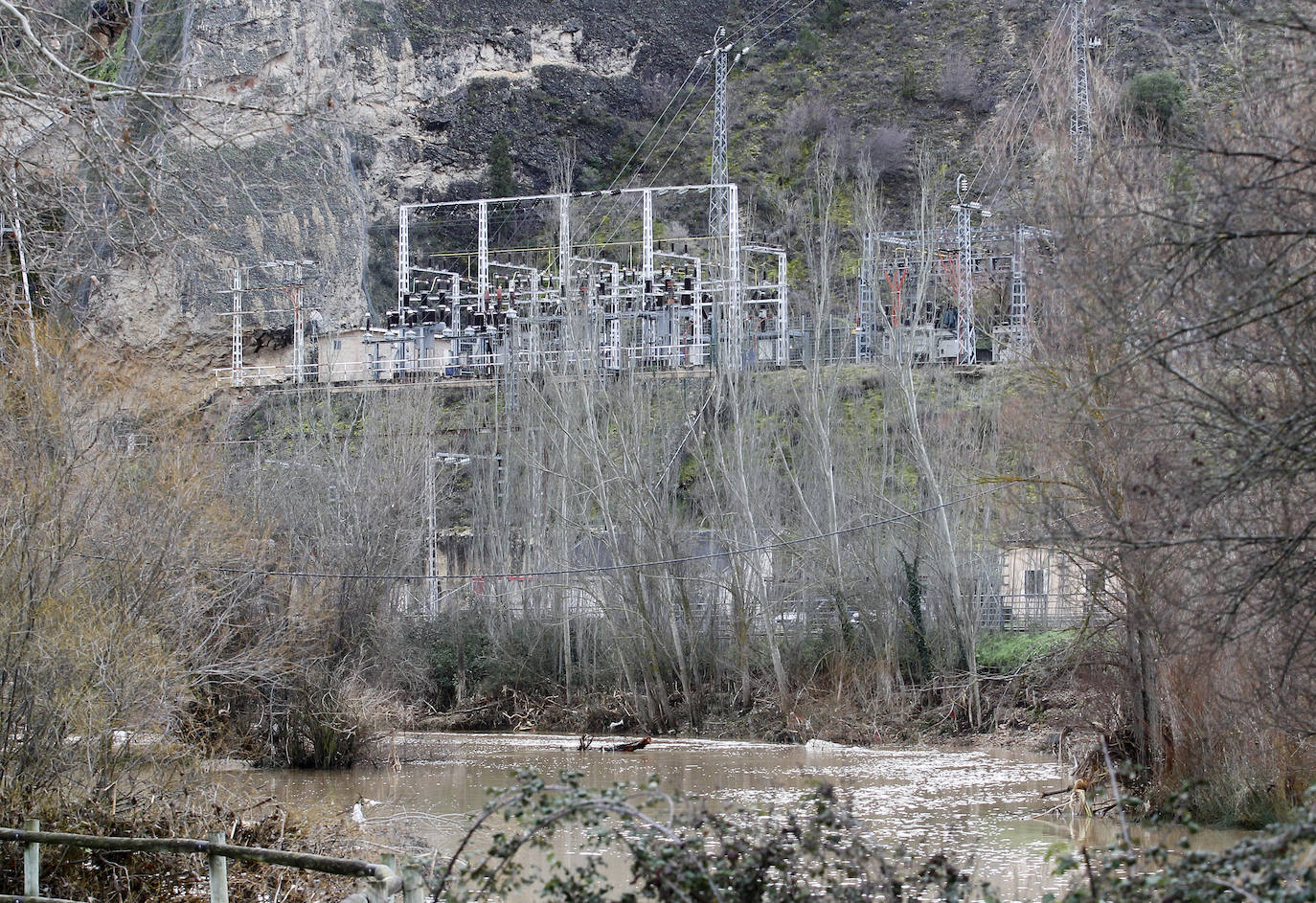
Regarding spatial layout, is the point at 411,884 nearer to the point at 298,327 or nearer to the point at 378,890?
the point at 378,890

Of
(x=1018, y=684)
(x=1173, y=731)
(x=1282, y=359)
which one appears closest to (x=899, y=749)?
(x=1018, y=684)

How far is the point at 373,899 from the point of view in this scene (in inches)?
284

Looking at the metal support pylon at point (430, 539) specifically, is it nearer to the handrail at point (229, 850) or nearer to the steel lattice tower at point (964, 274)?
the steel lattice tower at point (964, 274)

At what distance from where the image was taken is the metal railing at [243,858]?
7.14 metres

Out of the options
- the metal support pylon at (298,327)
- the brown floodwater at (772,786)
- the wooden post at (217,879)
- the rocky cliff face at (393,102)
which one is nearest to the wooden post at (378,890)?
the wooden post at (217,879)

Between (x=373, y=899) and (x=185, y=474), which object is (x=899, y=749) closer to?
(x=185, y=474)

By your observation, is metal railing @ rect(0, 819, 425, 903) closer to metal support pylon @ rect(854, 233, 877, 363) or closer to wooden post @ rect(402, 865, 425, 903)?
wooden post @ rect(402, 865, 425, 903)

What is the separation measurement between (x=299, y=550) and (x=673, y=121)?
52.7 metres

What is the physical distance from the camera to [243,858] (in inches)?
322

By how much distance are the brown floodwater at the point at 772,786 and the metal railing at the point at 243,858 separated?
454cm

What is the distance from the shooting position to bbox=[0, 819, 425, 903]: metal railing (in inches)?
281

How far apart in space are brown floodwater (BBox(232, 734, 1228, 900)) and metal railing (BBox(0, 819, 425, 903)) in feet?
14.9

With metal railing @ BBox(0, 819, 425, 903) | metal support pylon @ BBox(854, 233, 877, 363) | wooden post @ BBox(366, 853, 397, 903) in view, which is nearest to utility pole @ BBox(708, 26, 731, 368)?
metal support pylon @ BBox(854, 233, 877, 363)

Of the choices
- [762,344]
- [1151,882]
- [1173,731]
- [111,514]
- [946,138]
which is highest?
[946,138]
